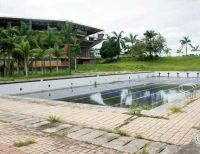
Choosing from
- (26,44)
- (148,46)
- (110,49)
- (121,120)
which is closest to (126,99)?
(121,120)

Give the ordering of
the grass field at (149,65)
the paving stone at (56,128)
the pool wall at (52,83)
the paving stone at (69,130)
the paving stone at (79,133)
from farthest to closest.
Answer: the grass field at (149,65), the pool wall at (52,83), the paving stone at (56,128), the paving stone at (69,130), the paving stone at (79,133)

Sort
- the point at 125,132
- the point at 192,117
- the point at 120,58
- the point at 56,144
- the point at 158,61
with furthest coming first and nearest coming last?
the point at 120,58 → the point at 158,61 → the point at 192,117 → the point at 125,132 → the point at 56,144

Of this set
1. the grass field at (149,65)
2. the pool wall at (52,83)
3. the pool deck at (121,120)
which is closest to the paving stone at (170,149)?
the pool deck at (121,120)

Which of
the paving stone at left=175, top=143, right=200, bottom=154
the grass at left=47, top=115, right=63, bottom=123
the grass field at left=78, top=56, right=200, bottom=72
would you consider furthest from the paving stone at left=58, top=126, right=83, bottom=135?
the grass field at left=78, top=56, right=200, bottom=72

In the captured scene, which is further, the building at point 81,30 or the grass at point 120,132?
the building at point 81,30

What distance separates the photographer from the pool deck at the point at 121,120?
22.2ft

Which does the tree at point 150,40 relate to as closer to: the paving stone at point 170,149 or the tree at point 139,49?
the tree at point 139,49

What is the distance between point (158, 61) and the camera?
62.3 metres

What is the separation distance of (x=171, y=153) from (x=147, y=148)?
523mm

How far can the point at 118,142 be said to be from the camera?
246 inches

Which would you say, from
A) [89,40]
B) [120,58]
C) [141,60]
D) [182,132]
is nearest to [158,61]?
[141,60]

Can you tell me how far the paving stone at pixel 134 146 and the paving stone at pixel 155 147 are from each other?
155 mm

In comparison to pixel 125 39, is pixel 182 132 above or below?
below

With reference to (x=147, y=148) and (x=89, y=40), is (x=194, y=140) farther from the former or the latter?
(x=89, y=40)
